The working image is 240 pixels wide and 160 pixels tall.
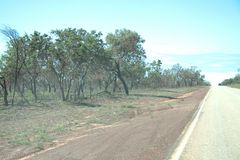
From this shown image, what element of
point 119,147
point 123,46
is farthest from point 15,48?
point 119,147

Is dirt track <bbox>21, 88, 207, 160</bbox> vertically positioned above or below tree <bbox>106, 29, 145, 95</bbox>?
below

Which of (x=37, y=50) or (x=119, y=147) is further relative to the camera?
(x=37, y=50)

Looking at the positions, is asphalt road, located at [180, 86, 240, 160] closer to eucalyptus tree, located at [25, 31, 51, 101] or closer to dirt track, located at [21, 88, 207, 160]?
dirt track, located at [21, 88, 207, 160]

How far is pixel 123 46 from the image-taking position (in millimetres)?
60438

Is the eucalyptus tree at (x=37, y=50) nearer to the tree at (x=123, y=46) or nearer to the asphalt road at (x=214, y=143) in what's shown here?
the tree at (x=123, y=46)

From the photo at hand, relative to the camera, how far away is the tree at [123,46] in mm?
60094

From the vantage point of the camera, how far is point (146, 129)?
15.5 m

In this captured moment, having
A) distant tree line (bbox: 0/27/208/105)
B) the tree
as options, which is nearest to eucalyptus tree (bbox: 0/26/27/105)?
distant tree line (bbox: 0/27/208/105)

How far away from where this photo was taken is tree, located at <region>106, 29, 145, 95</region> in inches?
2366

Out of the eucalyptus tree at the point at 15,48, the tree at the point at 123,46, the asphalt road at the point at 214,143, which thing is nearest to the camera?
the asphalt road at the point at 214,143

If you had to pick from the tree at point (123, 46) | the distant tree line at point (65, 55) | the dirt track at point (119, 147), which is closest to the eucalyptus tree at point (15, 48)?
the distant tree line at point (65, 55)

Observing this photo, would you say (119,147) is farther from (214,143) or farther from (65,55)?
(65,55)

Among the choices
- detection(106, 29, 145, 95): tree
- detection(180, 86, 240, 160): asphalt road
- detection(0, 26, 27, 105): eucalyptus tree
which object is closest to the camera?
detection(180, 86, 240, 160): asphalt road

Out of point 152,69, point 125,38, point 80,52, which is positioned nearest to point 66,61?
point 80,52
